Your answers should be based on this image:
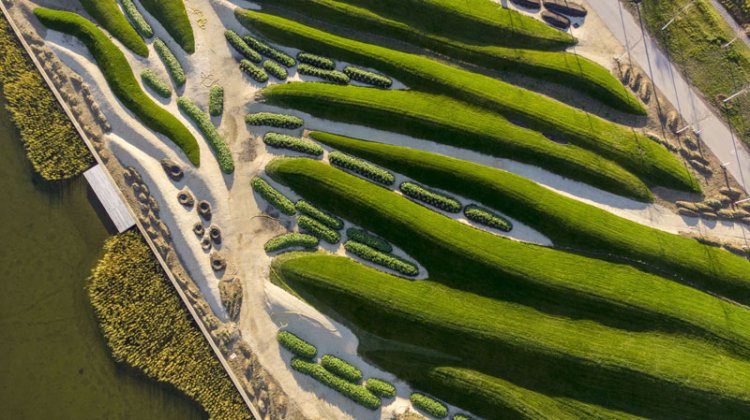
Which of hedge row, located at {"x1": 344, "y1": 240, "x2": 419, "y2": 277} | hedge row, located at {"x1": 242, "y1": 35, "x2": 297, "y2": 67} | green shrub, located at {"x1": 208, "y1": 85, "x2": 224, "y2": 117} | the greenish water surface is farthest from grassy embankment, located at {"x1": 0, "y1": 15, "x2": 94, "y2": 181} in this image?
hedge row, located at {"x1": 344, "y1": 240, "x2": 419, "y2": 277}

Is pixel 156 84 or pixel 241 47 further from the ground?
pixel 241 47

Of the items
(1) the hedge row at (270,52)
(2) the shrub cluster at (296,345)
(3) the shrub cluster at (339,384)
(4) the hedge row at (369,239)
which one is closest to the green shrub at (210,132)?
(1) the hedge row at (270,52)

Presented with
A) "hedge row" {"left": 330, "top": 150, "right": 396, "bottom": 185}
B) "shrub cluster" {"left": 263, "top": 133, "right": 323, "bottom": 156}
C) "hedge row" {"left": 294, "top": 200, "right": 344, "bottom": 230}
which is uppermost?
"hedge row" {"left": 330, "top": 150, "right": 396, "bottom": 185}

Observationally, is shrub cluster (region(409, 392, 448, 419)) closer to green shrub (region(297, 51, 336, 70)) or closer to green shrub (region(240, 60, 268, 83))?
green shrub (region(297, 51, 336, 70))

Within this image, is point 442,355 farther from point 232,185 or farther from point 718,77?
point 718,77

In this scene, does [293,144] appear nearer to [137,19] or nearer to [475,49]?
[475,49]

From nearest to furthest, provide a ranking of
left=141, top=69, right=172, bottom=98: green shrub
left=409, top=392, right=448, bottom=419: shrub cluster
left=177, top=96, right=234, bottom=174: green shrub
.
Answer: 1. left=409, top=392, right=448, bottom=419: shrub cluster
2. left=177, top=96, right=234, bottom=174: green shrub
3. left=141, top=69, right=172, bottom=98: green shrub

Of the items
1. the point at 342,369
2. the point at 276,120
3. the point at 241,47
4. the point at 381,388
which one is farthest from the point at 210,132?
the point at 381,388

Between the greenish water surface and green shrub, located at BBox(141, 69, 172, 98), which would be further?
green shrub, located at BBox(141, 69, 172, 98)
